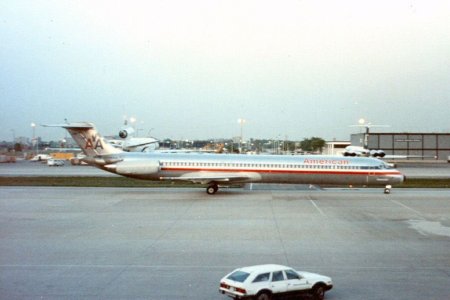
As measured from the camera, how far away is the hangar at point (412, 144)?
107 meters

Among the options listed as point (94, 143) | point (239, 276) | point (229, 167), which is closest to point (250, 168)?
point (229, 167)

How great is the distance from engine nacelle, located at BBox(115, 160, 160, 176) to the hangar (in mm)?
77054

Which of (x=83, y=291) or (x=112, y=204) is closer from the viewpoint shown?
(x=83, y=291)

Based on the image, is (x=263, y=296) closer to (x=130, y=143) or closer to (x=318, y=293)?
(x=318, y=293)

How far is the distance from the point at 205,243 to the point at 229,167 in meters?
17.3

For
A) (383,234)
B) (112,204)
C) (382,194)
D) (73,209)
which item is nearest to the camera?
(383,234)

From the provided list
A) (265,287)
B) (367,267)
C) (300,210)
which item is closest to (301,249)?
(367,267)

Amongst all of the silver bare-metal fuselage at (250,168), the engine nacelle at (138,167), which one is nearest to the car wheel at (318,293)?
the silver bare-metal fuselage at (250,168)

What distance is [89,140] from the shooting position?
125 feet

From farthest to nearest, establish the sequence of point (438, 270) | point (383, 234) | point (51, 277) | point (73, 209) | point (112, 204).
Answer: point (112, 204) → point (73, 209) → point (383, 234) → point (438, 270) → point (51, 277)

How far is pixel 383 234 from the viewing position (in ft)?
74.0

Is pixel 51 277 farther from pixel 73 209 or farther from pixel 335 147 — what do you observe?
pixel 335 147

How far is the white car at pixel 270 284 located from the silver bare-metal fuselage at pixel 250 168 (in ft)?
78.1

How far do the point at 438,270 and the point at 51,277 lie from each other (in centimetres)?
1157
